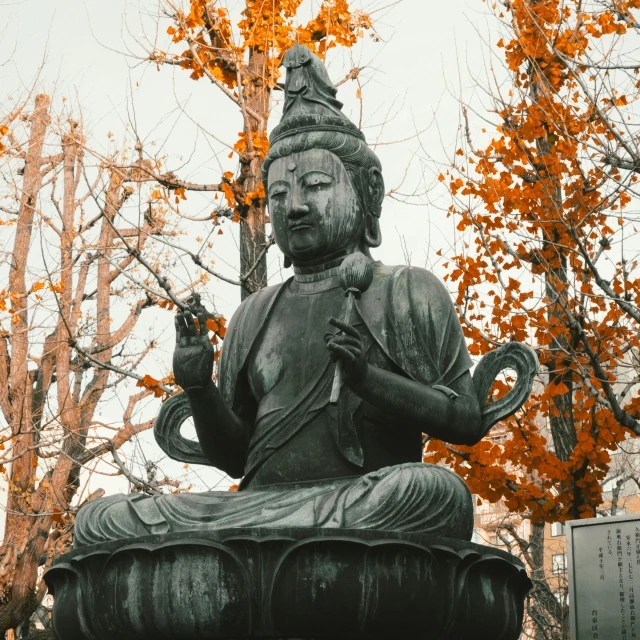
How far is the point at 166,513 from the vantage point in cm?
446

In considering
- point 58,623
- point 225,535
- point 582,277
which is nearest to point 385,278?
point 225,535

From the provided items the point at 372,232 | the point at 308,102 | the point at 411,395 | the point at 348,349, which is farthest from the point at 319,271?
the point at 348,349

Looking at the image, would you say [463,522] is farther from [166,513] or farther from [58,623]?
[58,623]

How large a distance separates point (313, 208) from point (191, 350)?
96 centimetres

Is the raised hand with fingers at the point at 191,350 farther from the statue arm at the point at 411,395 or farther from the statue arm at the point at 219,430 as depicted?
the statue arm at the point at 411,395

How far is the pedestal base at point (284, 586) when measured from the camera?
3.94 metres

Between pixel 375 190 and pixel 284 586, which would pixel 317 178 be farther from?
pixel 284 586

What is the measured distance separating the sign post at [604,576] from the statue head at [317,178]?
2682 mm

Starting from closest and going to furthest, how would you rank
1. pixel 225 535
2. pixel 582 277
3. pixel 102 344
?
pixel 225 535
pixel 582 277
pixel 102 344

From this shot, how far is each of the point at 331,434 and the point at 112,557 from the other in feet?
3.63

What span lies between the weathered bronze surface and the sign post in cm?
229

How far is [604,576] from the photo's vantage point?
6887 mm

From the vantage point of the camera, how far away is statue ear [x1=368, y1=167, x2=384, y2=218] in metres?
5.45

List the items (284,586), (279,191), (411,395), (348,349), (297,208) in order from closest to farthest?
(284,586) < (348,349) < (411,395) < (297,208) < (279,191)
